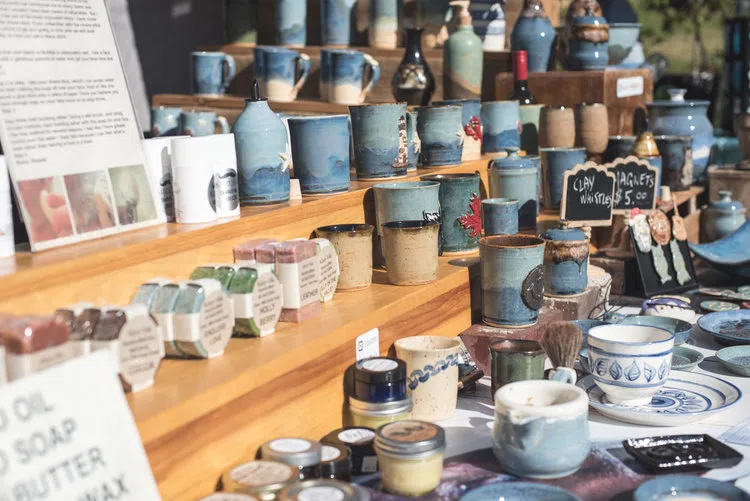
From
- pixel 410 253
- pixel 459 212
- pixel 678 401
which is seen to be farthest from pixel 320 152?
pixel 678 401

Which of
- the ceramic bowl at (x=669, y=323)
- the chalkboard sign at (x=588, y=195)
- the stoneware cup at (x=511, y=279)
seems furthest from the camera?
the chalkboard sign at (x=588, y=195)

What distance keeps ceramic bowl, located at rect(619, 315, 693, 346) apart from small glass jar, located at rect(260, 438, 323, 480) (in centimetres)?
100

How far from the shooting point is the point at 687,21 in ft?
41.5

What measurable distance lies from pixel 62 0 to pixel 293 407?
2.66 ft

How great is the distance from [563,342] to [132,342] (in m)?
0.83

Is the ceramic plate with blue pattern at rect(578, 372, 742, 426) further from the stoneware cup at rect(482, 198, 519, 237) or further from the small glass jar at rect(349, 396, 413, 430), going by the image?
the stoneware cup at rect(482, 198, 519, 237)

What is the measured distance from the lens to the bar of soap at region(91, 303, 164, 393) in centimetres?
133

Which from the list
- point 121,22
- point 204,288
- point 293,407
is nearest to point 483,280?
point 293,407

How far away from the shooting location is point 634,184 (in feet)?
9.21

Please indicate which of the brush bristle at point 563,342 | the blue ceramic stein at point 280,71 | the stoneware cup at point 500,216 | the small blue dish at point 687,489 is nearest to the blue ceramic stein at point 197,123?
the blue ceramic stein at point 280,71

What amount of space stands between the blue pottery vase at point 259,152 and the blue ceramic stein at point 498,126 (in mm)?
981

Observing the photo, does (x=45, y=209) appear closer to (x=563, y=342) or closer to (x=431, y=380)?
(x=431, y=380)

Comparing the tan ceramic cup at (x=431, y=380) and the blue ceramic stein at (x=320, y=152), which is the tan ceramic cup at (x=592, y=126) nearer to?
the blue ceramic stein at (x=320, y=152)

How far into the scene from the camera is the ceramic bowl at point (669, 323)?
85.0 inches
